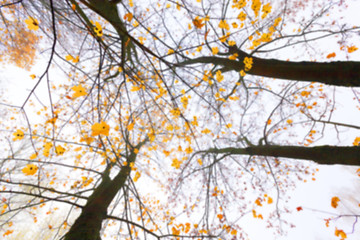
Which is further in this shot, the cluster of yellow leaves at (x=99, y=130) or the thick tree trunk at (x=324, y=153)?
the thick tree trunk at (x=324, y=153)

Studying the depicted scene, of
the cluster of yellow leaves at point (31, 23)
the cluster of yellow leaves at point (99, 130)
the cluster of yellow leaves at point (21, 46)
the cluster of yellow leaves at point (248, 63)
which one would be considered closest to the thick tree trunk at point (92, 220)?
the cluster of yellow leaves at point (99, 130)

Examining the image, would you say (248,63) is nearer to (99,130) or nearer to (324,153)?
(324,153)

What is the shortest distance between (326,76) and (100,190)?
4.22 metres

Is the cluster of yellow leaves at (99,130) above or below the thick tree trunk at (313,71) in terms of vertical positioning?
below

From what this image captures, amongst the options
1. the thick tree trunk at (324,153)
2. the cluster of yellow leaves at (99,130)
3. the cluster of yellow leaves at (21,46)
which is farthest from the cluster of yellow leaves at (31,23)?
the cluster of yellow leaves at (21,46)

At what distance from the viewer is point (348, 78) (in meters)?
1.77

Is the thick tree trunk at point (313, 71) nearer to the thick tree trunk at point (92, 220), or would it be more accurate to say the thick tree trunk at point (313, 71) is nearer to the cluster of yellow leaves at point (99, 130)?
the cluster of yellow leaves at point (99, 130)

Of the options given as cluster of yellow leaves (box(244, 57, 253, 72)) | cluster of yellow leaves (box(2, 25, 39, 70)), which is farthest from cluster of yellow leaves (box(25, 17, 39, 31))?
cluster of yellow leaves (box(2, 25, 39, 70))

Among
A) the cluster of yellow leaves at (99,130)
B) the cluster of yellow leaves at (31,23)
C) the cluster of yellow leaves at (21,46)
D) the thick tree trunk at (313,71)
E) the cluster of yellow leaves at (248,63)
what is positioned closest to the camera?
the cluster of yellow leaves at (31,23)

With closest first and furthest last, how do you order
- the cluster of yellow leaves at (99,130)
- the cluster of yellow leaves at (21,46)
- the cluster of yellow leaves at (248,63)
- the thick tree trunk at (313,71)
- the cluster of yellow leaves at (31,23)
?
the cluster of yellow leaves at (31,23)
the cluster of yellow leaves at (99,130)
the thick tree trunk at (313,71)
the cluster of yellow leaves at (248,63)
the cluster of yellow leaves at (21,46)

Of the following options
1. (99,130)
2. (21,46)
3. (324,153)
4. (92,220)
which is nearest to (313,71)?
(324,153)

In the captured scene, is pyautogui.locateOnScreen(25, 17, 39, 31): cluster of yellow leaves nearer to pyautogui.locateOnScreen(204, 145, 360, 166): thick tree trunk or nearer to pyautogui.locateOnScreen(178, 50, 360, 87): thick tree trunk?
pyautogui.locateOnScreen(178, 50, 360, 87): thick tree trunk

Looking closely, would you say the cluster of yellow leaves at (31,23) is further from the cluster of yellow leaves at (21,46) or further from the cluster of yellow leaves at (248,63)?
the cluster of yellow leaves at (21,46)

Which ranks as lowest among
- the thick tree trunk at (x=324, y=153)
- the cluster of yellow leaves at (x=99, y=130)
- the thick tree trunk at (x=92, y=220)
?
the thick tree trunk at (x=92, y=220)
